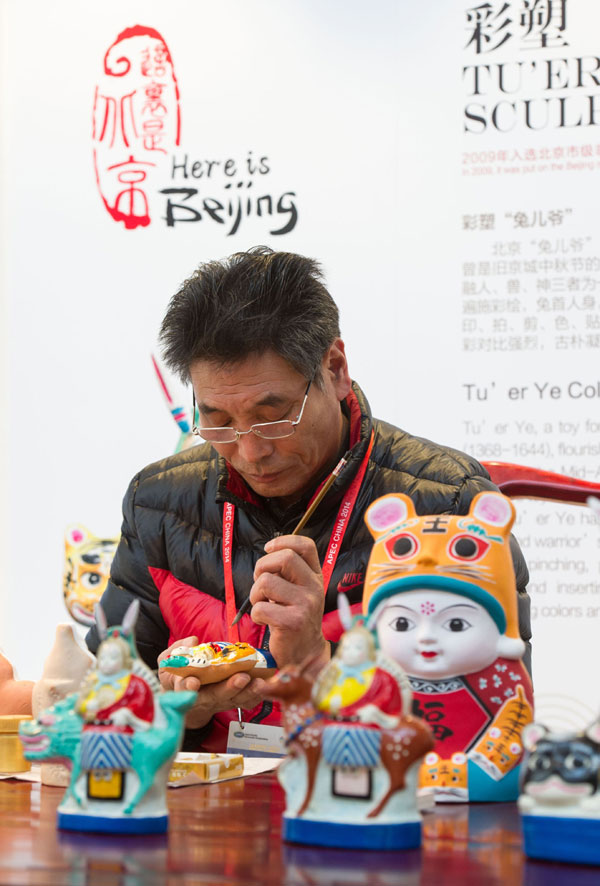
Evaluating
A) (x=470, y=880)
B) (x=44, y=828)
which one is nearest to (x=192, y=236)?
(x=44, y=828)

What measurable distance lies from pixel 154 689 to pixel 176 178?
2.66 metres

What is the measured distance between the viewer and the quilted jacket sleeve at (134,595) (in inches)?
80.4

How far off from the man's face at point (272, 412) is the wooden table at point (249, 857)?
83cm

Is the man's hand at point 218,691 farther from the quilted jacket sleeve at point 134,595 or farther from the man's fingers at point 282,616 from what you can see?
the quilted jacket sleeve at point 134,595

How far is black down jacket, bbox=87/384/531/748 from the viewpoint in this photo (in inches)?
76.7

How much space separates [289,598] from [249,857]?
82 centimetres

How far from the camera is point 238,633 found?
6.29 ft

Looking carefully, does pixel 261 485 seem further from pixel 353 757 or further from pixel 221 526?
pixel 353 757

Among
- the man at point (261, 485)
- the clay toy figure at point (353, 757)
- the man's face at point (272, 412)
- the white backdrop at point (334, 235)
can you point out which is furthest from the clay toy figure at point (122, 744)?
the white backdrop at point (334, 235)

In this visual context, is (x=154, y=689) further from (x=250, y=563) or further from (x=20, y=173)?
(x=20, y=173)

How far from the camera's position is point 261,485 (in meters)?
1.96

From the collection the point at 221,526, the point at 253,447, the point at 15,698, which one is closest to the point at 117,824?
the point at 15,698

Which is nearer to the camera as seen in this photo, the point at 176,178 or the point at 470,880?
the point at 470,880

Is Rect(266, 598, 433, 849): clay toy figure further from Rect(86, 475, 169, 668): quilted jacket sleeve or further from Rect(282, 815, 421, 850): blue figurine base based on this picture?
Rect(86, 475, 169, 668): quilted jacket sleeve
